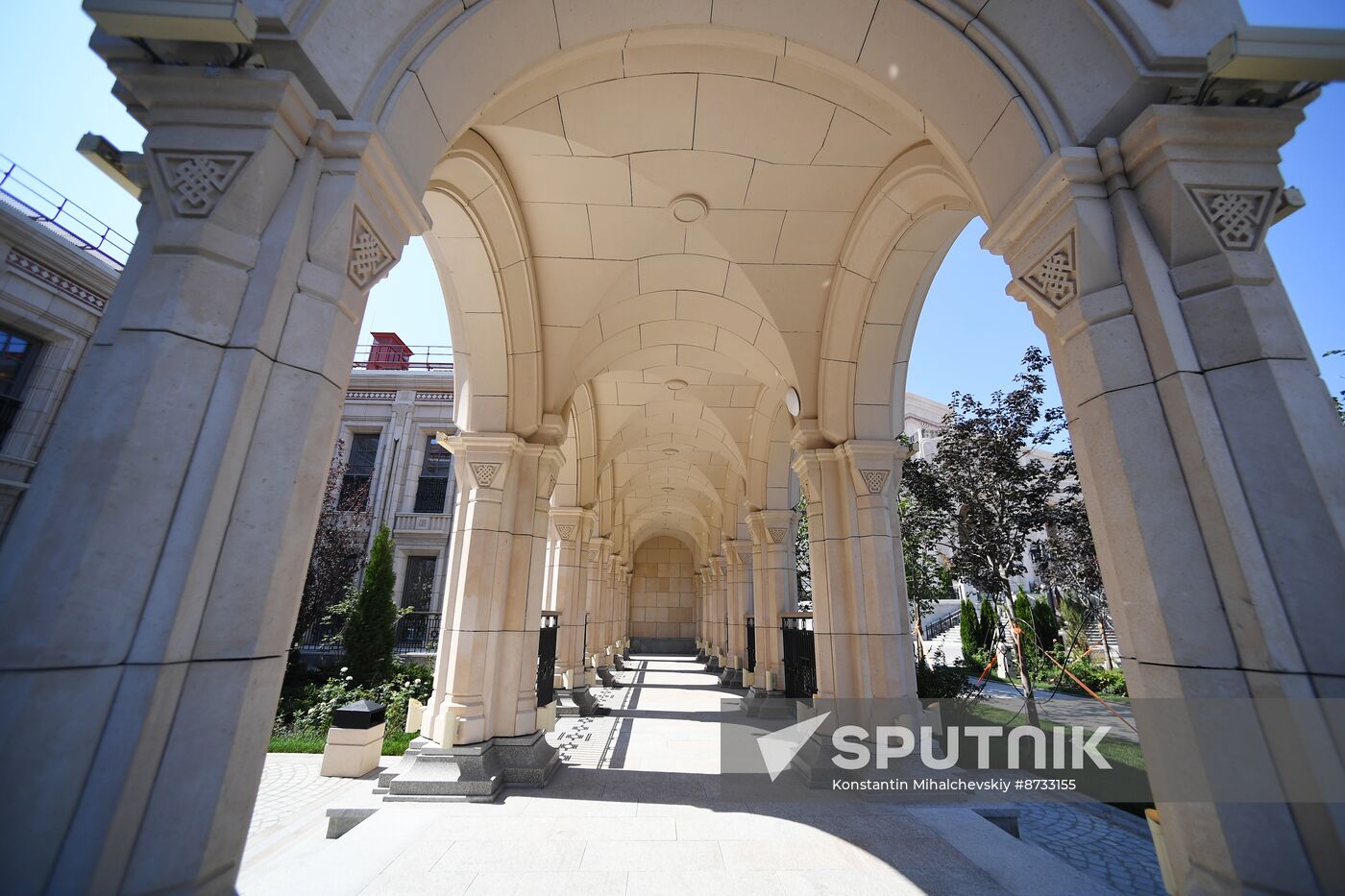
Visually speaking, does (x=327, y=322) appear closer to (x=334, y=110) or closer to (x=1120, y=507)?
(x=334, y=110)

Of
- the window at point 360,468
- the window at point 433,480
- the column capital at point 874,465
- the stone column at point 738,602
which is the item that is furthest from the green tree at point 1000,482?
the window at point 360,468

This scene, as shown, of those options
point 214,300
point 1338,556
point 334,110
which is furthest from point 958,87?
point 214,300

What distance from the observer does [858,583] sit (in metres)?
5.57

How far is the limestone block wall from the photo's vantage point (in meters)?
24.8

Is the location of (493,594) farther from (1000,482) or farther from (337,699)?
(1000,482)

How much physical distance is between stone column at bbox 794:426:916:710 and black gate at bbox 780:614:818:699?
7.73ft

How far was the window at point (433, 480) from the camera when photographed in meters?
17.1

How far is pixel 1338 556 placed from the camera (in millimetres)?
1671

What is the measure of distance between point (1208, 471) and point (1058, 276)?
97 centimetres

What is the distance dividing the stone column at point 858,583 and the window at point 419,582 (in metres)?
14.2

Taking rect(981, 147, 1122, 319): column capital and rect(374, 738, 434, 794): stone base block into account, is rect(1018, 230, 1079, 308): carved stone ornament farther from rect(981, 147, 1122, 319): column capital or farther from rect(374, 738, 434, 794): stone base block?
rect(374, 738, 434, 794): stone base block

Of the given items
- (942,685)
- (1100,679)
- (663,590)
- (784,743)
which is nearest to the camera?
(784,743)

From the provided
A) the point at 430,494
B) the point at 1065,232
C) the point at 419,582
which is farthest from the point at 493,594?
the point at 430,494

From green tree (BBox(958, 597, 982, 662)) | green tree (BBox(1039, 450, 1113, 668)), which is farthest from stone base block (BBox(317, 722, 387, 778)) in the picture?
green tree (BBox(958, 597, 982, 662))
